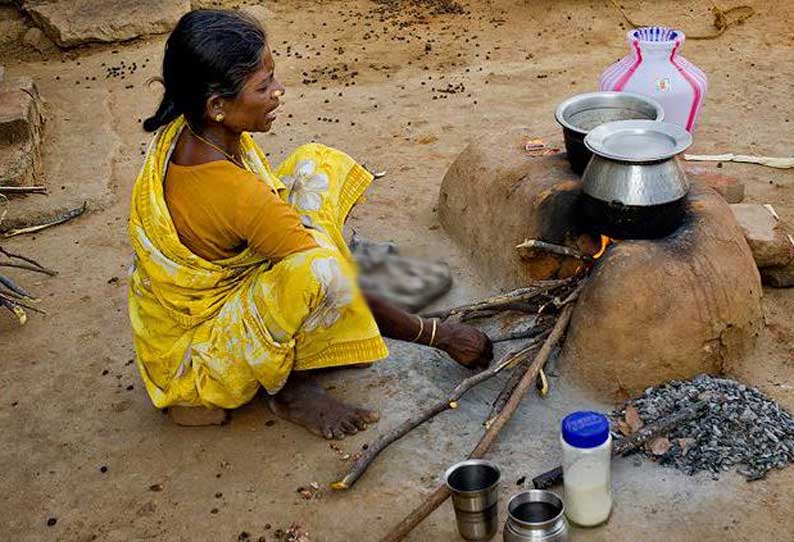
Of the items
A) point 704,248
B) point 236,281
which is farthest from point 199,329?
point 704,248

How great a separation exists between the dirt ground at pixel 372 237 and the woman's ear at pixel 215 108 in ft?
3.63

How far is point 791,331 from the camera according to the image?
388cm

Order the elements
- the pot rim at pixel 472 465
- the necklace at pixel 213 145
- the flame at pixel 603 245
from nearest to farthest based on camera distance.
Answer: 1. the pot rim at pixel 472 465
2. the necklace at pixel 213 145
3. the flame at pixel 603 245

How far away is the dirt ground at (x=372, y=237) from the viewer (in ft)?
10.2

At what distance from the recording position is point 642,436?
10.4 ft

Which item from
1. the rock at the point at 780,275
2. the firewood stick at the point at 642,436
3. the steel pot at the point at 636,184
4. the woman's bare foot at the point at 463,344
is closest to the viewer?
the firewood stick at the point at 642,436

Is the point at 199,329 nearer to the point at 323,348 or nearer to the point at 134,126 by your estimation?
the point at 323,348

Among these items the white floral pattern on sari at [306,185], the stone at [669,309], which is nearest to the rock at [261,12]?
the white floral pattern on sari at [306,185]

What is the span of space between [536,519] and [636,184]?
4.18 ft

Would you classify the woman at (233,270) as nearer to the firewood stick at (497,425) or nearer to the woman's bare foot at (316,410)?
the woman's bare foot at (316,410)

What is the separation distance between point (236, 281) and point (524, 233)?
1308 mm

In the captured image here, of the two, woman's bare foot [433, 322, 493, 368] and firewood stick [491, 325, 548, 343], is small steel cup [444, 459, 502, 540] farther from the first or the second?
firewood stick [491, 325, 548, 343]

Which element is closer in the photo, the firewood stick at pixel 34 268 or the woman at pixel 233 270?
the woman at pixel 233 270

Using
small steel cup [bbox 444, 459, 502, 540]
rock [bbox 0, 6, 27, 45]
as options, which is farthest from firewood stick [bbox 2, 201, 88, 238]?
rock [bbox 0, 6, 27, 45]
